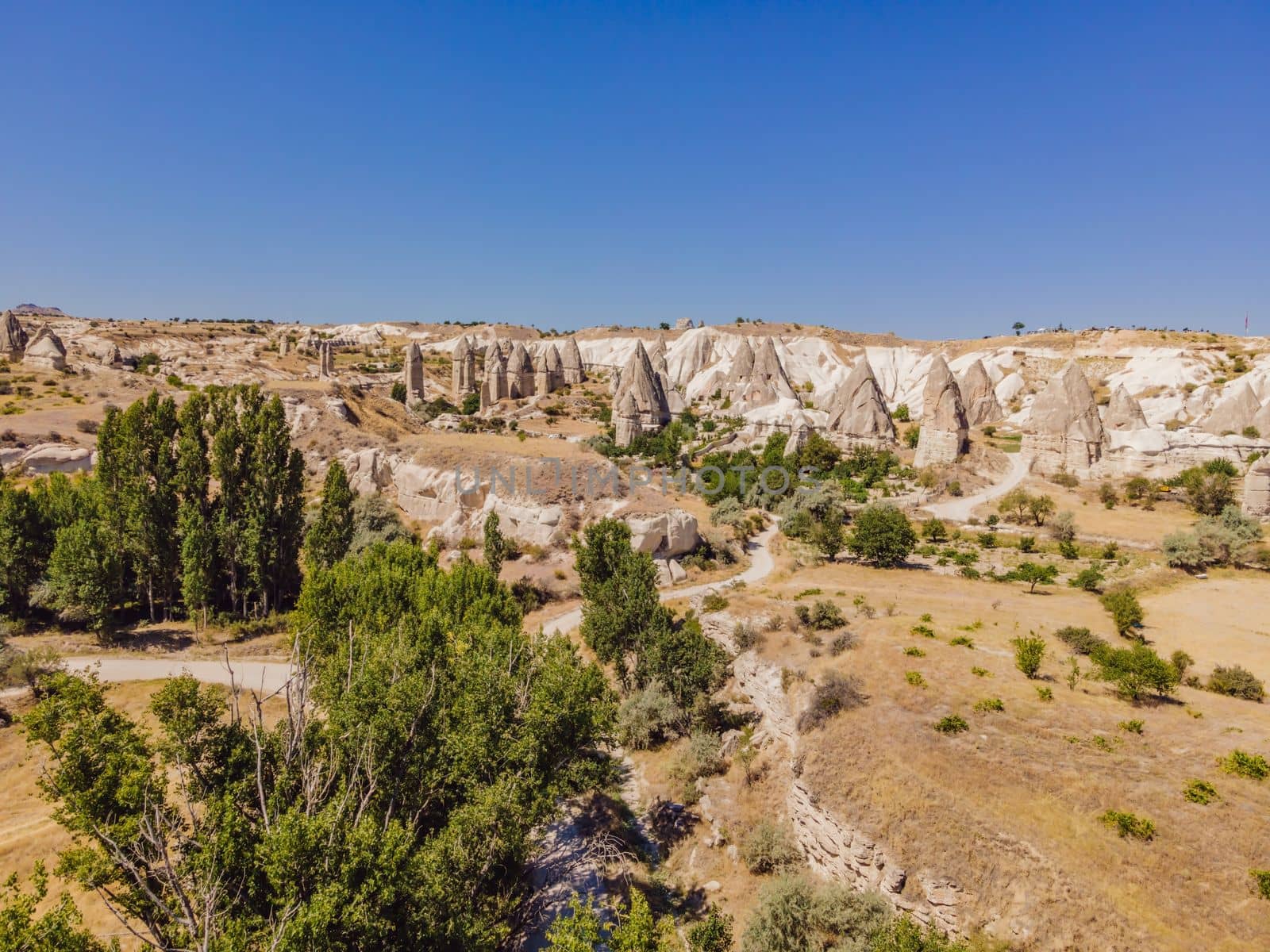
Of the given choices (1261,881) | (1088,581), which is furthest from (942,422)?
(1261,881)

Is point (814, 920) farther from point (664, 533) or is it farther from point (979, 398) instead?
point (979, 398)

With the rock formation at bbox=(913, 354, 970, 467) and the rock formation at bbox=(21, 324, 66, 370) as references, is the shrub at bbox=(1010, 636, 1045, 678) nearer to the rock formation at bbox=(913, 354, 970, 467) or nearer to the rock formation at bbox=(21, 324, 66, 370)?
the rock formation at bbox=(913, 354, 970, 467)

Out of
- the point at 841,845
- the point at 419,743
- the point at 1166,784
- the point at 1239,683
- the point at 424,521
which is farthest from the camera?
the point at 424,521

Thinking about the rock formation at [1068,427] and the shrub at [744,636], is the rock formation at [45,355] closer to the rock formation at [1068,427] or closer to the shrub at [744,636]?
the shrub at [744,636]

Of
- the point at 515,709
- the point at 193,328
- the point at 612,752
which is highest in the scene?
the point at 193,328

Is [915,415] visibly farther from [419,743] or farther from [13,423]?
[13,423]

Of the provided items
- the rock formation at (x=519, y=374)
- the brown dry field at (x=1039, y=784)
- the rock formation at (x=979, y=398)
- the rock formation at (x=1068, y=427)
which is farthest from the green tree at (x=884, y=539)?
the rock formation at (x=519, y=374)

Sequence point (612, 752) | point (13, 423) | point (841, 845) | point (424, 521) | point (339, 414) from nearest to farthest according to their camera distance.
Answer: point (841, 845) → point (612, 752) → point (424, 521) → point (13, 423) → point (339, 414)

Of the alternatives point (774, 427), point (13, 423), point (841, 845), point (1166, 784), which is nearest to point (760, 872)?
point (841, 845)
